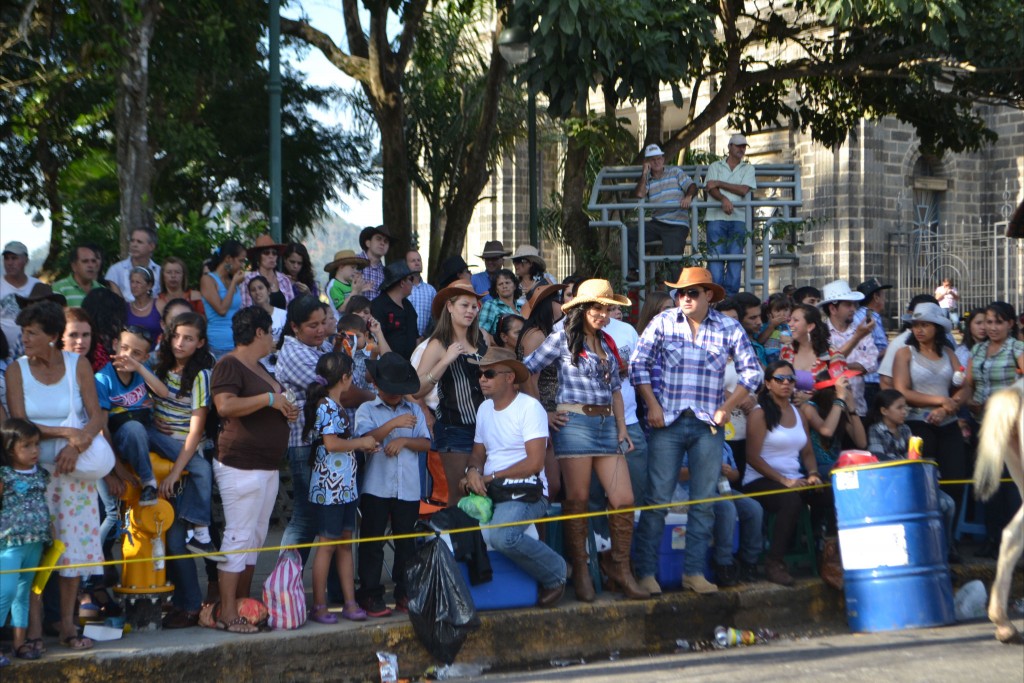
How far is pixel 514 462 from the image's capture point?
A: 8211 millimetres

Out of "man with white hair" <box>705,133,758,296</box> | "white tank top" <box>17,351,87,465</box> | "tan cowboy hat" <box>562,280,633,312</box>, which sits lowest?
"white tank top" <box>17,351,87,465</box>

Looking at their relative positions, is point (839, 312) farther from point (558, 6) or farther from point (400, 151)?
point (400, 151)

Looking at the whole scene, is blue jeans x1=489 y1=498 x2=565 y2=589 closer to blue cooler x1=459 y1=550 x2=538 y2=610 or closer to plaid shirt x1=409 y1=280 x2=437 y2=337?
blue cooler x1=459 y1=550 x2=538 y2=610

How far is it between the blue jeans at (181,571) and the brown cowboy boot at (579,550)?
2.36 m

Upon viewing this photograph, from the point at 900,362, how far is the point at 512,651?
4.29 metres

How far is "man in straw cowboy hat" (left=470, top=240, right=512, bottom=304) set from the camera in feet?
38.4

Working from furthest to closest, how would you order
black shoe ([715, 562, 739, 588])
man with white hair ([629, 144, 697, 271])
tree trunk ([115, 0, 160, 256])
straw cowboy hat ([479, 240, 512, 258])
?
man with white hair ([629, 144, 697, 271]), straw cowboy hat ([479, 240, 512, 258]), tree trunk ([115, 0, 160, 256]), black shoe ([715, 562, 739, 588])

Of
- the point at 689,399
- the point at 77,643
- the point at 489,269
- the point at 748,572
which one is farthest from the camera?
the point at 489,269

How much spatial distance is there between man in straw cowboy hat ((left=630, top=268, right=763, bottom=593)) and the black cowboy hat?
163 centimetres

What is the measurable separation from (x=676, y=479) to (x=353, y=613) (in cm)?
234

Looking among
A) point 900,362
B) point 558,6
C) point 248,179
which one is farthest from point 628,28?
point 248,179

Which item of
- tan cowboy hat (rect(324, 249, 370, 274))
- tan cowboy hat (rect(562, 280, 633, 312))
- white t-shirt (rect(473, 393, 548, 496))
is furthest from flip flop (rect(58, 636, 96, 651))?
tan cowboy hat (rect(324, 249, 370, 274))

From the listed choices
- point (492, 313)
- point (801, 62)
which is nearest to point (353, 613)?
point (492, 313)

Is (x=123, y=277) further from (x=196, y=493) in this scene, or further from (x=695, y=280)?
(x=695, y=280)
